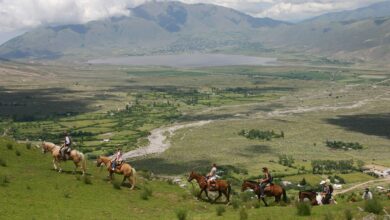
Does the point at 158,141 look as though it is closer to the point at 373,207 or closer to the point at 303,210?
the point at 303,210

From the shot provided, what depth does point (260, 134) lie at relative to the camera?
154125mm


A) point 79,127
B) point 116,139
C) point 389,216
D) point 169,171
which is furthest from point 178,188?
point 79,127

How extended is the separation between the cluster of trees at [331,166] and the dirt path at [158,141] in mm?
42553

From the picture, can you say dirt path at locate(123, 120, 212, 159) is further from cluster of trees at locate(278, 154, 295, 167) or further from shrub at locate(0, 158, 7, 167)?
shrub at locate(0, 158, 7, 167)

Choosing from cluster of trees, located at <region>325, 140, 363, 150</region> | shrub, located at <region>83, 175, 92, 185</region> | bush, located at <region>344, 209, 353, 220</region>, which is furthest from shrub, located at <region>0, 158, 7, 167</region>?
cluster of trees, located at <region>325, 140, 363, 150</region>

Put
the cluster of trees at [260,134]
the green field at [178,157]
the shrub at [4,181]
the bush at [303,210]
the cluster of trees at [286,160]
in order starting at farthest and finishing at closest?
1. the cluster of trees at [260,134]
2. the cluster of trees at [286,160]
3. the shrub at [4,181]
4. the green field at [178,157]
5. the bush at [303,210]

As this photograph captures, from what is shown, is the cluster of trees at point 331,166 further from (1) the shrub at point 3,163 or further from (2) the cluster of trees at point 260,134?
(1) the shrub at point 3,163

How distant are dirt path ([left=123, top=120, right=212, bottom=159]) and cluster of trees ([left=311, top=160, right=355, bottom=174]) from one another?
4255 centimetres

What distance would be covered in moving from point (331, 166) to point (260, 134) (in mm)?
44715

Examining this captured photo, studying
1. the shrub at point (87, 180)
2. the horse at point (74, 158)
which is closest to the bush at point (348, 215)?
the shrub at point (87, 180)

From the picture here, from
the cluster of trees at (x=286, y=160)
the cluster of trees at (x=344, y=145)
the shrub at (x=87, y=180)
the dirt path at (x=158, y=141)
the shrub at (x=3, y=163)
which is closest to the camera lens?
the shrub at (x=87, y=180)

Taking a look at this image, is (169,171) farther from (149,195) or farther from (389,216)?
(389,216)

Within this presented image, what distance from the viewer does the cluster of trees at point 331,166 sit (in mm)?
106375

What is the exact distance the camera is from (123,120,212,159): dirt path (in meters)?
130
